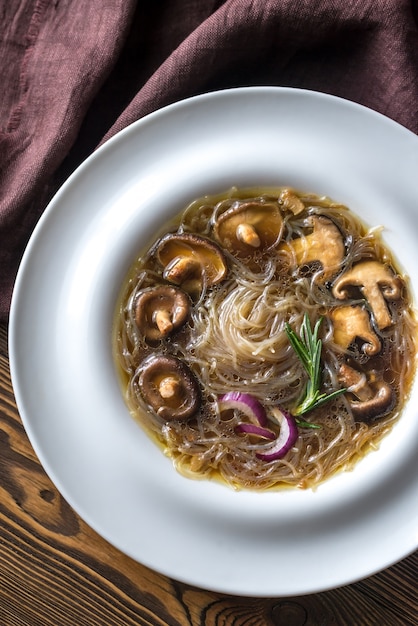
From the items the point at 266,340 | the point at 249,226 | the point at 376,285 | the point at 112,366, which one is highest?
the point at 376,285

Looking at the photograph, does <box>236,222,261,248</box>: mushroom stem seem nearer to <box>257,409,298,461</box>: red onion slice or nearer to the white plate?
the white plate

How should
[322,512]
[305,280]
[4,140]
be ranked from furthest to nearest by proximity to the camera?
[4,140], [305,280], [322,512]

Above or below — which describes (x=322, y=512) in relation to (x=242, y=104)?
below

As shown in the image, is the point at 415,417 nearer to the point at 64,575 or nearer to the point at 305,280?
the point at 305,280

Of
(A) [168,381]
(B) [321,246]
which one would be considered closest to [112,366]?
(A) [168,381]

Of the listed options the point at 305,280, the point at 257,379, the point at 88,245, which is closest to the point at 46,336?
the point at 88,245

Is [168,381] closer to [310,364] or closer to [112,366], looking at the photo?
[112,366]
